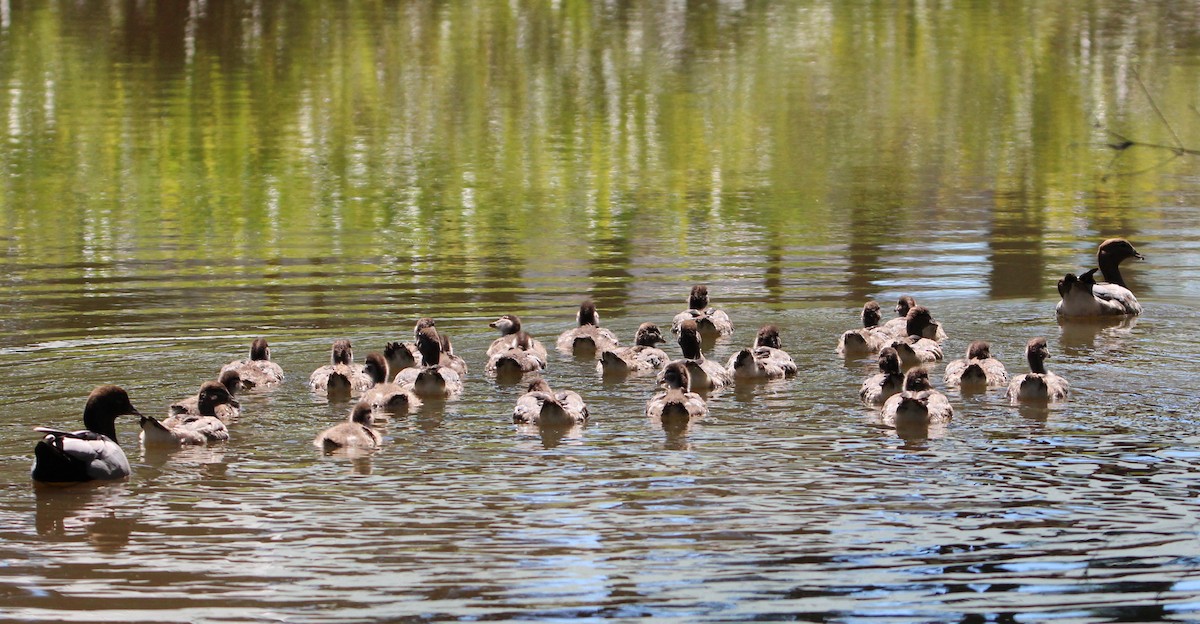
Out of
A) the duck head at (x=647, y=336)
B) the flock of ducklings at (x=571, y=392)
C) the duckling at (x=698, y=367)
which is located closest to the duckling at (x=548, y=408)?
the flock of ducklings at (x=571, y=392)

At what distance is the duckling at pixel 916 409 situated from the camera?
1237 cm

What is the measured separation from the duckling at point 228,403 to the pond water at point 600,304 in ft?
0.90

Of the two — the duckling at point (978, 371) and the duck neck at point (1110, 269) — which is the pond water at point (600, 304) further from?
the duck neck at point (1110, 269)

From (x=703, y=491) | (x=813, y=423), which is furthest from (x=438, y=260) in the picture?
(x=703, y=491)

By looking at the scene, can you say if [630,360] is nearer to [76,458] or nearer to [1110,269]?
[76,458]

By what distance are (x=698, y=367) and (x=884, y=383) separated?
5.42ft

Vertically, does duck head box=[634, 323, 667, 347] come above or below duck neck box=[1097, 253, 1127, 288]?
below

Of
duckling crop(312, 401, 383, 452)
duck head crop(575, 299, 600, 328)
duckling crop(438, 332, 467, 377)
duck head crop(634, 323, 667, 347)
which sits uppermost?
duck head crop(575, 299, 600, 328)

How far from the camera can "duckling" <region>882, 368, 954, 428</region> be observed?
40.6ft

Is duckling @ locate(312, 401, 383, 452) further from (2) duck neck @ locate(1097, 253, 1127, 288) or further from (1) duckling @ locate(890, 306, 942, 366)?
(2) duck neck @ locate(1097, 253, 1127, 288)

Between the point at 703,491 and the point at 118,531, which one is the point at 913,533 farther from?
the point at 118,531

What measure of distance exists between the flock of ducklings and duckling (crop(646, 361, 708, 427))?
10 mm

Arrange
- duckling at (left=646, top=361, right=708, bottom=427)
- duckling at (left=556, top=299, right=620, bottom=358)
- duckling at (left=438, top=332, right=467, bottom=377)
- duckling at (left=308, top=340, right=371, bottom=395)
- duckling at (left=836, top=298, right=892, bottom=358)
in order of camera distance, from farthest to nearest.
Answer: duckling at (left=556, top=299, right=620, bottom=358)
duckling at (left=836, top=298, right=892, bottom=358)
duckling at (left=438, top=332, right=467, bottom=377)
duckling at (left=308, top=340, right=371, bottom=395)
duckling at (left=646, top=361, right=708, bottom=427)

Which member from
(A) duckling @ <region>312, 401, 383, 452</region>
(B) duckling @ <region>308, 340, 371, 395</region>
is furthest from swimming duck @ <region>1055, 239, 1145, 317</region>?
(A) duckling @ <region>312, 401, 383, 452</region>
